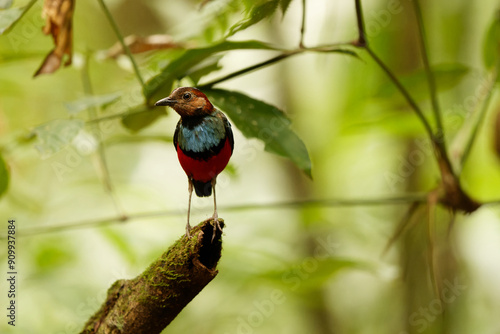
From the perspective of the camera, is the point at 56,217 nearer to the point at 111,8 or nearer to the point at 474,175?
the point at 111,8

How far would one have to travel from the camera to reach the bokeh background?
298cm

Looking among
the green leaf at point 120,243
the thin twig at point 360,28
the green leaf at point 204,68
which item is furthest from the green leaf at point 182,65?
the green leaf at point 120,243

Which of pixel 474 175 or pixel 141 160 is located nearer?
pixel 474 175

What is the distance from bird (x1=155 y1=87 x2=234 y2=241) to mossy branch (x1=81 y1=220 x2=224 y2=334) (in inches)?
2.1

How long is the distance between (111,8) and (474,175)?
9.60ft

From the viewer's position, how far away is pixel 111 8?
422 centimetres

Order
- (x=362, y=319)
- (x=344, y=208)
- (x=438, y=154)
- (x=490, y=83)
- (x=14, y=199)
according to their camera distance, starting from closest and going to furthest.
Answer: (x=438, y=154), (x=490, y=83), (x=14, y=199), (x=362, y=319), (x=344, y=208)

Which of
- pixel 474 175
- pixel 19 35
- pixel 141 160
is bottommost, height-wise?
pixel 474 175

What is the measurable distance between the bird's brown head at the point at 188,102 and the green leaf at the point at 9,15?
0.63 m

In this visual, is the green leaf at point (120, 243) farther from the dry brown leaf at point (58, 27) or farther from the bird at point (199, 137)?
the bird at point (199, 137)

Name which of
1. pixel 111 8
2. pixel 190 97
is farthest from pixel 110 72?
pixel 190 97

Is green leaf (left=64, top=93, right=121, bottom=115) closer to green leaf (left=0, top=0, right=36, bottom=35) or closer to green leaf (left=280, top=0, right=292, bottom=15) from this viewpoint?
green leaf (left=0, top=0, right=36, bottom=35)

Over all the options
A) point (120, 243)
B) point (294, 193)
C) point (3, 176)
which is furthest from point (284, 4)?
point (294, 193)

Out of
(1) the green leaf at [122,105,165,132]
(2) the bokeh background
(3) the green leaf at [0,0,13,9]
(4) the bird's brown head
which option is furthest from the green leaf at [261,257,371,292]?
(3) the green leaf at [0,0,13,9]
